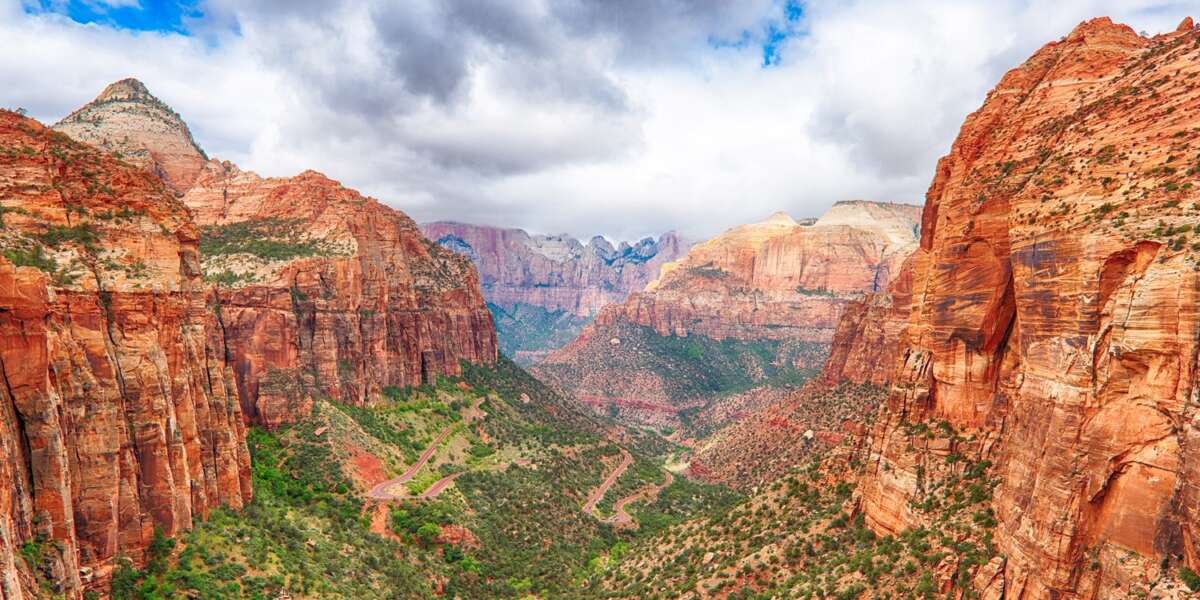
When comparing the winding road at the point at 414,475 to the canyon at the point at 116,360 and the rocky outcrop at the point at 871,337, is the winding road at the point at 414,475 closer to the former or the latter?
the canyon at the point at 116,360

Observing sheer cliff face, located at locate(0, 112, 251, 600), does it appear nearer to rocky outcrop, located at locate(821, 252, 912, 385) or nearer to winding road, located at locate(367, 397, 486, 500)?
winding road, located at locate(367, 397, 486, 500)

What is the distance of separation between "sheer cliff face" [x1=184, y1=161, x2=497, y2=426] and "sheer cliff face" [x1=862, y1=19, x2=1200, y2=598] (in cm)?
6674

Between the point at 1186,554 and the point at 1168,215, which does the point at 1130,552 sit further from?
the point at 1168,215

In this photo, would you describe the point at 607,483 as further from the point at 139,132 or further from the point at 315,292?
the point at 139,132

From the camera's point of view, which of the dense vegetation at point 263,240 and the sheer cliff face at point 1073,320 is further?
the dense vegetation at point 263,240

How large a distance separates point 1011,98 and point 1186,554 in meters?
30.8

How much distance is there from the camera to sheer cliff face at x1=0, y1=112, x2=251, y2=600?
108 feet

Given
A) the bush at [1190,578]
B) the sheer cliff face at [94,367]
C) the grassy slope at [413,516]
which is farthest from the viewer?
the grassy slope at [413,516]

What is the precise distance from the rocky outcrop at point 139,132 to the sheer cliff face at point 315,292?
5134 millimetres

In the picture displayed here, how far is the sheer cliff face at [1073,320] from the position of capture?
2352 centimetres

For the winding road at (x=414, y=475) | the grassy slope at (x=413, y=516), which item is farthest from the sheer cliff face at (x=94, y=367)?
the winding road at (x=414, y=475)

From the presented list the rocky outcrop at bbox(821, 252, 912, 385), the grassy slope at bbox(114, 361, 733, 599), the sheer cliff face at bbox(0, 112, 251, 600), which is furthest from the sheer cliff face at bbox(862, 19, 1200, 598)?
the rocky outcrop at bbox(821, 252, 912, 385)

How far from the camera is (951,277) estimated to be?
1503 inches

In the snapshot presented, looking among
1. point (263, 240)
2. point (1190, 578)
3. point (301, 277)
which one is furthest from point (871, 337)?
point (263, 240)
